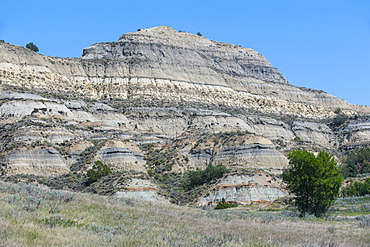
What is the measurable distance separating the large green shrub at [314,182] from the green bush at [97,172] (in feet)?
103

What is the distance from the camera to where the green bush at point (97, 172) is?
6041cm

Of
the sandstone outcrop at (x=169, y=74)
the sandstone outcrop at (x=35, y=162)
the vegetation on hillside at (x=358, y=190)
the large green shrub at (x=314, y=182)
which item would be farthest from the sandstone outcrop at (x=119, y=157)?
the sandstone outcrop at (x=169, y=74)

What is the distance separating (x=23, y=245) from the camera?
11.4m

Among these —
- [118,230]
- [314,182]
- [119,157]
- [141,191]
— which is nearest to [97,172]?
[119,157]

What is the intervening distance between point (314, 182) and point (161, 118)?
231ft

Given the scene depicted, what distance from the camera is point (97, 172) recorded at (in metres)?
62.8

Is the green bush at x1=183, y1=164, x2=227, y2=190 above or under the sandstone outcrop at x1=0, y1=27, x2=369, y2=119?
under

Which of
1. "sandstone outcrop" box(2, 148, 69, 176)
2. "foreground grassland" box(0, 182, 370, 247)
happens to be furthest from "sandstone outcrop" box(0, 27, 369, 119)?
"foreground grassland" box(0, 182, 370, 247)

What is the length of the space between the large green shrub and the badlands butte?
21542 mm

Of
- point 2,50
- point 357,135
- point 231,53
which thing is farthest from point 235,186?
point 231,53

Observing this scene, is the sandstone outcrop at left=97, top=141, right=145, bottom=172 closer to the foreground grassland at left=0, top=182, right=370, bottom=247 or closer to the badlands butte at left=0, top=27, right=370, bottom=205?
the badlands butte at left=0, top=27, right=370, bottom=205

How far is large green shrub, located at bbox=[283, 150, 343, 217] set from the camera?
33.3 metres

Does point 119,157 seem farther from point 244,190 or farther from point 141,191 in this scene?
point 244,190

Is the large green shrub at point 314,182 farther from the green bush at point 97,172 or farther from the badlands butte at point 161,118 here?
the green bush at point 97,172
